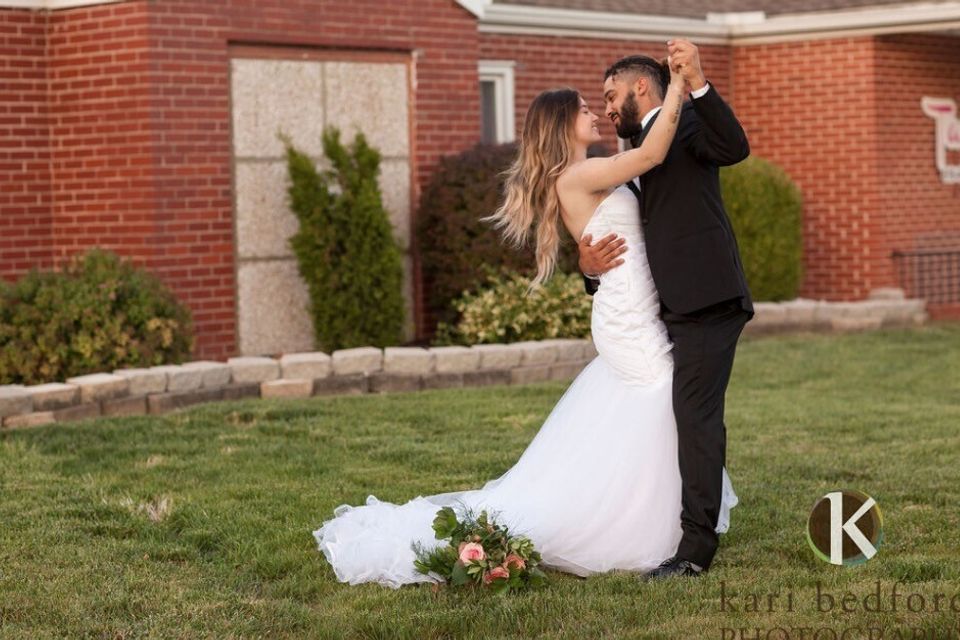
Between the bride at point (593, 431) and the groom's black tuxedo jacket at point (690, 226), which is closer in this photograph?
the groom's black tuxedo jacket at point (690, 226)

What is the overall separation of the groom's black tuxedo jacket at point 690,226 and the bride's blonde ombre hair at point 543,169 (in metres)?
0.36

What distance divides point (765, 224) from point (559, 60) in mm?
2721

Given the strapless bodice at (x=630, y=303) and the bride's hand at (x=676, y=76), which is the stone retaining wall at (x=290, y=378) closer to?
the strapless bodice at (x=630, y=303)

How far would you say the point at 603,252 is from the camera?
20.1 ft

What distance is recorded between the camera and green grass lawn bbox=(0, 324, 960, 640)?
5422 mm

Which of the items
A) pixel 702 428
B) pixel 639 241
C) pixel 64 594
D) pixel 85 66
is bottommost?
pixel 64 594

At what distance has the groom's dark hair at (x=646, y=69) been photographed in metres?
6.05

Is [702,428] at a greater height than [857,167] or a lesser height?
lesser

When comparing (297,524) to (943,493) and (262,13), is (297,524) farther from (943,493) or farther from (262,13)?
(262,13)

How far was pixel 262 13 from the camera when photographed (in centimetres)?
1229

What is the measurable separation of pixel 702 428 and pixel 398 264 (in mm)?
6787

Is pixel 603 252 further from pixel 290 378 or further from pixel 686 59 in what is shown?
pixel 290 378

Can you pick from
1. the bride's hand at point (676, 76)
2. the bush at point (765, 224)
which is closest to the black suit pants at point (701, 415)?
the bride's hand at point (676, 76)

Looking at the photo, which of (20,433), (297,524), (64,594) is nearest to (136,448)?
(20,433)
